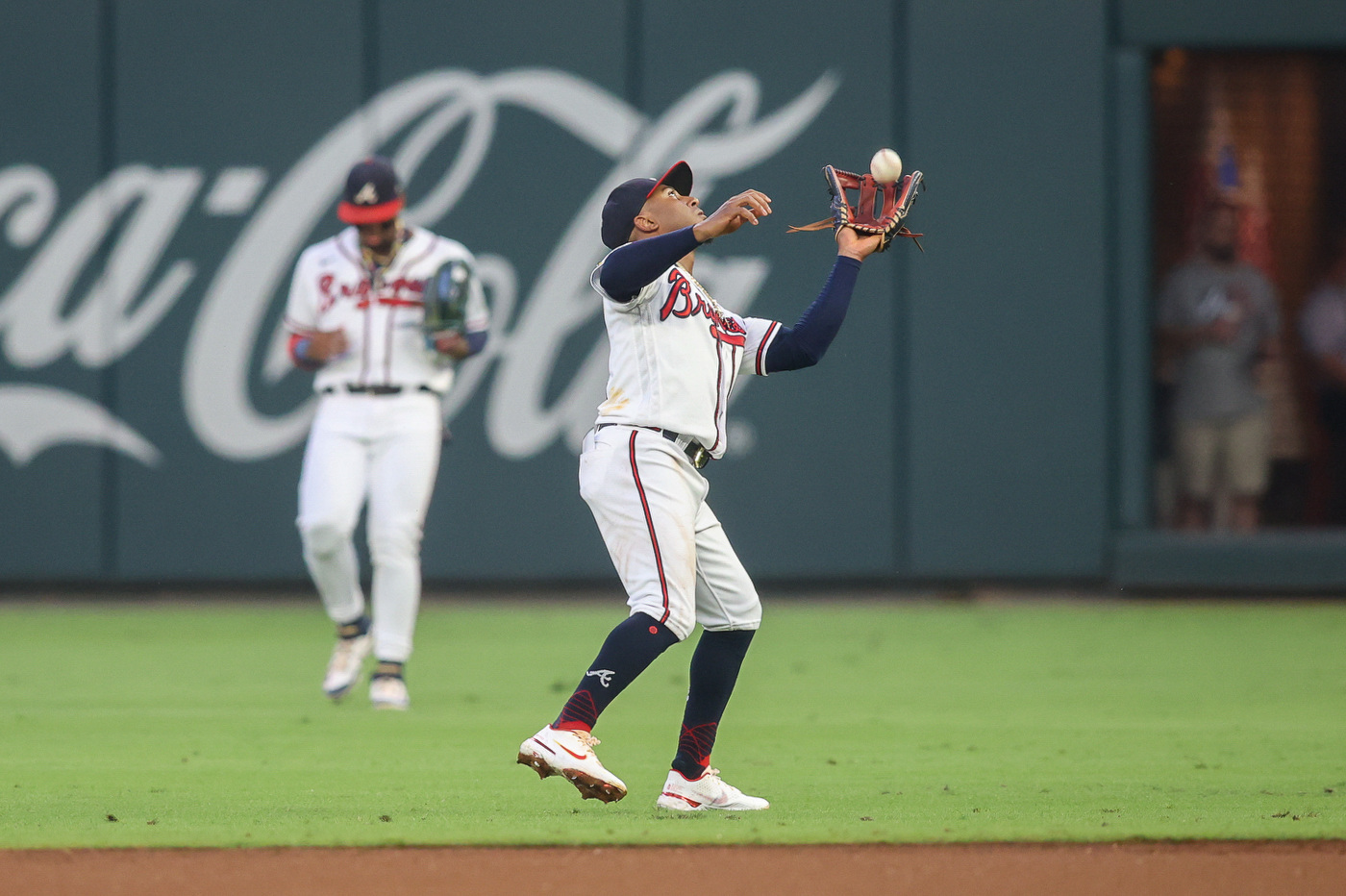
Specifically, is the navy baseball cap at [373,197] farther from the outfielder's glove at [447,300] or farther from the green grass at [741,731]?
the green grass at [741,731]

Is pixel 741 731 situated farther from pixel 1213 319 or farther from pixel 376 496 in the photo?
pixel 1213 319

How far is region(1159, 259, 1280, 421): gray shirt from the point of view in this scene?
11.7 metres

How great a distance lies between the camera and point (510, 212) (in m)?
11.5

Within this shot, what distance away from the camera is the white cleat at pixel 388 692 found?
7301 millimetres

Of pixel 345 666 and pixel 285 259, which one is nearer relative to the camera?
pixel 345 666

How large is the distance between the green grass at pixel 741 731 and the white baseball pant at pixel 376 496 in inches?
16.9

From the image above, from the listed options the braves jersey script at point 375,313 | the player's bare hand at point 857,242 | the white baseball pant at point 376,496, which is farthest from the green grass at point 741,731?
the player's bare hand at point 857,242

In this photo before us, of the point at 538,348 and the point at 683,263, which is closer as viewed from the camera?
the point at 683,263

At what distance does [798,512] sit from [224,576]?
145 inches

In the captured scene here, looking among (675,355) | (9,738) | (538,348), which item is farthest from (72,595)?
(675,355)

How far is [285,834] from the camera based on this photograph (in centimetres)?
465

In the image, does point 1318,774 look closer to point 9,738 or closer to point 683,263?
point 683,263

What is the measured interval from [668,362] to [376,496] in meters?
2.84

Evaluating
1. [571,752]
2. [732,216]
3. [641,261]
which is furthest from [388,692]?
[732,216]
